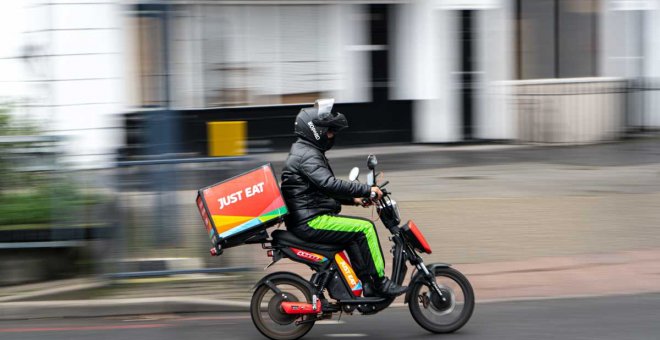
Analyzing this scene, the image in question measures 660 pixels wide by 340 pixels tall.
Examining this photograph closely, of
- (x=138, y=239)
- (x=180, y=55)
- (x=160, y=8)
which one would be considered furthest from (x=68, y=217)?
(x=180, y=55)

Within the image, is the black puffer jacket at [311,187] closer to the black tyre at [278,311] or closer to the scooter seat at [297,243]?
the scooter seat at [297,243]

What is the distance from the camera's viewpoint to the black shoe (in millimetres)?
→ 6672

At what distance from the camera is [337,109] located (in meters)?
16.9

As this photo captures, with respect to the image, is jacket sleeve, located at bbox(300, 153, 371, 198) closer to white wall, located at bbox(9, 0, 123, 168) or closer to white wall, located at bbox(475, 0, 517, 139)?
white wall, located at bbox(9, 0, 123, 168)

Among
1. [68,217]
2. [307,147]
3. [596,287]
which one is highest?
[307,147]

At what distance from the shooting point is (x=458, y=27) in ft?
57.0

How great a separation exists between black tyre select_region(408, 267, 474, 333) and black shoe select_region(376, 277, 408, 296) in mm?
134

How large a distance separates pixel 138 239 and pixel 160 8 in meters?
2.07

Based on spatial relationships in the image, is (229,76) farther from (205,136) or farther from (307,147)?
(307,147)

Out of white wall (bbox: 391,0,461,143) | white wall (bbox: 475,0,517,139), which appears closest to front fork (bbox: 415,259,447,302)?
white wall (bbox: 391,0,461,143)

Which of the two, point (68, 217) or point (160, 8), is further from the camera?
point (160, 8)

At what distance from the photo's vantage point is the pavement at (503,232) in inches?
303

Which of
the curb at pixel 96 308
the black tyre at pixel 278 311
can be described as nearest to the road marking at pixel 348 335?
the black tyre at pixel 278 311

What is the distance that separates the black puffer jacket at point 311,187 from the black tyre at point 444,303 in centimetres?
83
